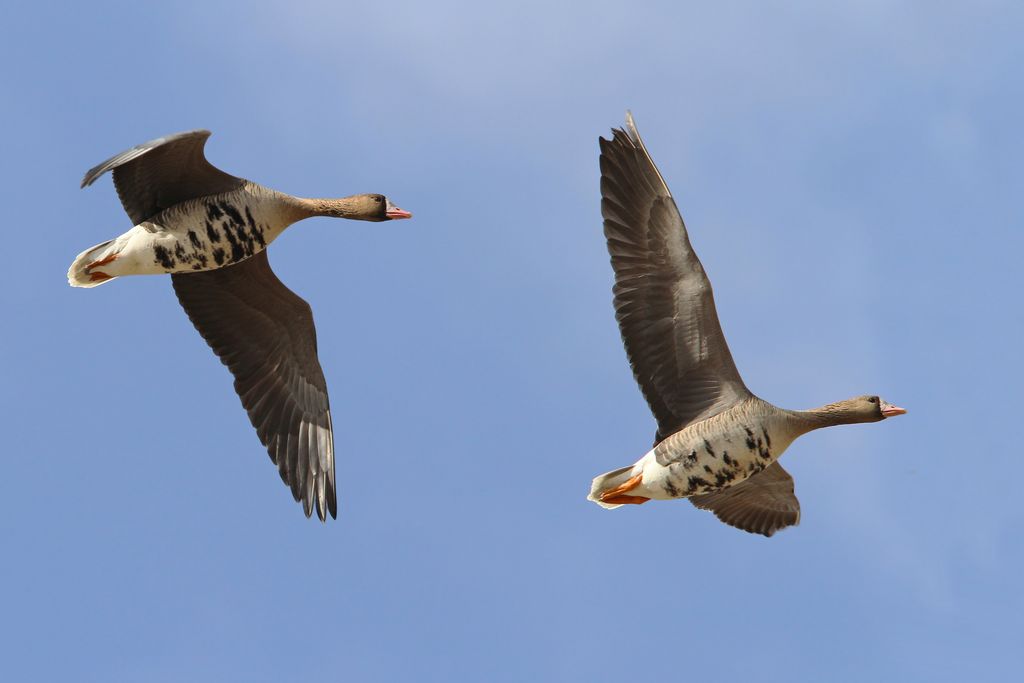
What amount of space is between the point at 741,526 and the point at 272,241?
19.6 feet

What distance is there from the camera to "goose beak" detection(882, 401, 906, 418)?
1572cm

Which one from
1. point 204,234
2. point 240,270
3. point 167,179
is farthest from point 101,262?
point 240,270

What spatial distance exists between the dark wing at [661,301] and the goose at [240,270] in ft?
8.19

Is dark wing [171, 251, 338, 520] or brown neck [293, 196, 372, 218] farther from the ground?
brown neck [293, 196, 372, 218]

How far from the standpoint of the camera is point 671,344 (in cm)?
1538

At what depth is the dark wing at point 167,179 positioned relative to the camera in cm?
1527

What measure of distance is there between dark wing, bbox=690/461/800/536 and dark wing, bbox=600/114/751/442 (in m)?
1.77

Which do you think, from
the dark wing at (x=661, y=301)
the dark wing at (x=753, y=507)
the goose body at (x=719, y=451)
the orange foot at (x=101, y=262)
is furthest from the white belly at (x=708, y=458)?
the orange foot at (x=101, y=262)

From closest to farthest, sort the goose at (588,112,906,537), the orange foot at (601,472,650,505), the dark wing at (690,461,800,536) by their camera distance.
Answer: the goose at (588,112,906,537) → the orange foot at (601,472,650,505) → the dark wing at (690,461,800,536)

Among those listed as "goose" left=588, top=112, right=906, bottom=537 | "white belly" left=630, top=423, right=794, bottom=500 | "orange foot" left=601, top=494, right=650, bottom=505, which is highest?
"goose" left=588, top=112, right=906, bottom=537

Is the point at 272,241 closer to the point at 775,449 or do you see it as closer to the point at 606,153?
the point at 606,153

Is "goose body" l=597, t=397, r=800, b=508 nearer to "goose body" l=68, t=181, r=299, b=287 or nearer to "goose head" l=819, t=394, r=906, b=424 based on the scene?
"goose head" l=819, t=394, r=906, b=424

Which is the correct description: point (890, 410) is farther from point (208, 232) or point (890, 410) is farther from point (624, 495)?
point (208, 232)

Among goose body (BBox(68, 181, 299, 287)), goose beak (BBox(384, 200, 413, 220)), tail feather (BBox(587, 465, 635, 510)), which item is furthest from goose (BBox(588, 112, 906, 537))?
goose body (BBox(68, 181, 299, 287))
